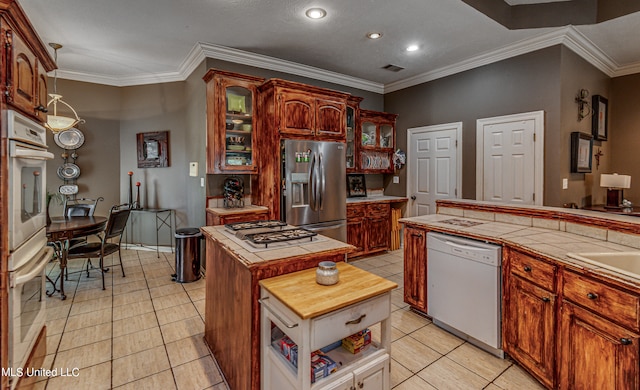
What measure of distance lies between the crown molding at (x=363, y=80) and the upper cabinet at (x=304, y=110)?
65 cm

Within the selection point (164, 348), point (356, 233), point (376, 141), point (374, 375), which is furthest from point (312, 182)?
point (374, 375)

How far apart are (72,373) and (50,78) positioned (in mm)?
4610

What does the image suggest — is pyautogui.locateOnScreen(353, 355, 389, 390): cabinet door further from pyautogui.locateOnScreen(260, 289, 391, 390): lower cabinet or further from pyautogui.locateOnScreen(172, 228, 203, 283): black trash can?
A: pyautogui.locateOnScreen(172, 228, 203, 283): black trash can

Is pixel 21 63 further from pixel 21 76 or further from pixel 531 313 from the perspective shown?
pixel 531 313

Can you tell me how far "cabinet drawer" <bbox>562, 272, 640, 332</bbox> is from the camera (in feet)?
4.43

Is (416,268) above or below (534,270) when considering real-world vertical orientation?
below

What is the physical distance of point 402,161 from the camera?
5.30 metres

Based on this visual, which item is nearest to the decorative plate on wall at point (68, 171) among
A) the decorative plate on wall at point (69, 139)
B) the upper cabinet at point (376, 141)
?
the decorative plate on wall at point (69, 139)

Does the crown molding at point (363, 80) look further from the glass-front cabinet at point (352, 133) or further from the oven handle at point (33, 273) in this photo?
the oven handle at point (33, 273)

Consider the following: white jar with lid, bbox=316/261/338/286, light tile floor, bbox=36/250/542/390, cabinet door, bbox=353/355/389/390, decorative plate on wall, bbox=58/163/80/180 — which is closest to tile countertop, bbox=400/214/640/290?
light tile floor, bbox=36/250/542/390

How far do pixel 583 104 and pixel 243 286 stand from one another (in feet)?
15.4

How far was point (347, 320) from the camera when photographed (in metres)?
1.34

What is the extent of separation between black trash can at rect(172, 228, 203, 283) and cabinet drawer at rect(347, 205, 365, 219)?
2146 mm

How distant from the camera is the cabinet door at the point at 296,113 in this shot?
12.5 feet
